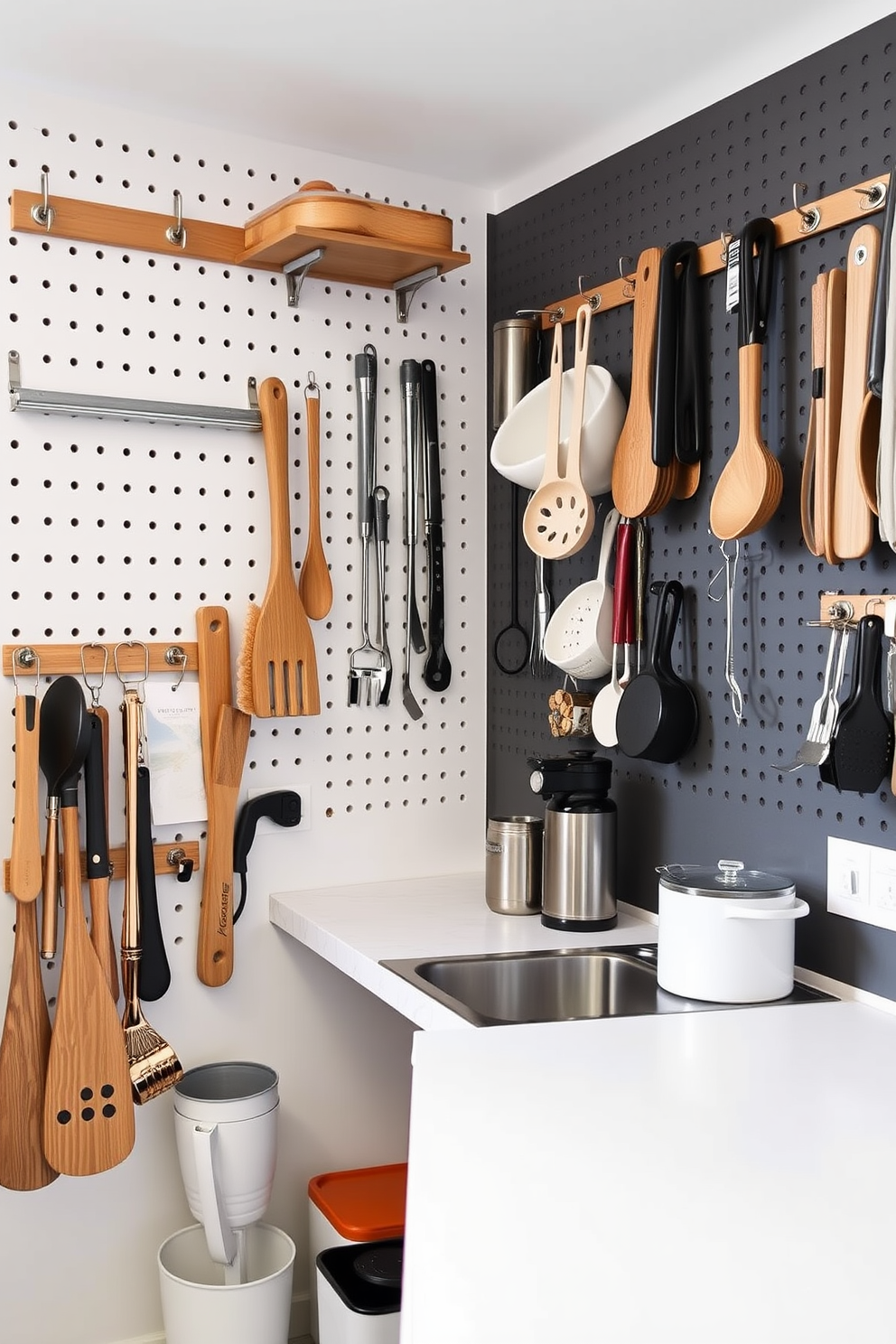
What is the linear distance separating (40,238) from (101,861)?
1.05 m

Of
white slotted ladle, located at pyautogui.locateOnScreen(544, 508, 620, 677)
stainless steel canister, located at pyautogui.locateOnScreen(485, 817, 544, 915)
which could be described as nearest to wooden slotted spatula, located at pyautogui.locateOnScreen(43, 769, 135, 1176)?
stainless steel canister, located at pyautogui.locateOnScreen(485, 817, 544, 915)

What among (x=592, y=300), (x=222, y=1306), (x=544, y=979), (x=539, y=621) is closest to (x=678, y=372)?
(x=592, y=300)

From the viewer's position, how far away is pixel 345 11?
5.71 feet

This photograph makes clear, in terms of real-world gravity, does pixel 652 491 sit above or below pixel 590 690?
above

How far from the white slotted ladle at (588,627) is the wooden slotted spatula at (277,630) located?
0.45m

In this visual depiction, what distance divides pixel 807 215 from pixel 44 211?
1.22 metres

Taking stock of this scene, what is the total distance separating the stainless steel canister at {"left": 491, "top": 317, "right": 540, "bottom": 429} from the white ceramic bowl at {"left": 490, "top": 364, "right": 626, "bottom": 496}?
5cm

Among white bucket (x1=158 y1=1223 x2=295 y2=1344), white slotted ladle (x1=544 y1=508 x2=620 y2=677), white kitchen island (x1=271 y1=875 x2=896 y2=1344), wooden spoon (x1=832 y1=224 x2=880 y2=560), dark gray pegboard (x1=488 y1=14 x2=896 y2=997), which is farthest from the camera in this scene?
white slotted ladle (x1=544 y1=508 x2=620 y2=677)

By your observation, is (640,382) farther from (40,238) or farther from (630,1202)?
(630,1202)

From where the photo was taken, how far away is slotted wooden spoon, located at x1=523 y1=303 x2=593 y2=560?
203cm

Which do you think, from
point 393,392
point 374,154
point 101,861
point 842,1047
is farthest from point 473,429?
point 842,1047

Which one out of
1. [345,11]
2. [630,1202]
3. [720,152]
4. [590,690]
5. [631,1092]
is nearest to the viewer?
[630,1202]

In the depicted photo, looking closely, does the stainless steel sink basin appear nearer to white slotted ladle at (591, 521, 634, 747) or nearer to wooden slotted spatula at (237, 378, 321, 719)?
white slotted ladle at (591, 521, 634, 747)

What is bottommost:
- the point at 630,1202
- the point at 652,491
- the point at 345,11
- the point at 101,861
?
the point at 630,1202
